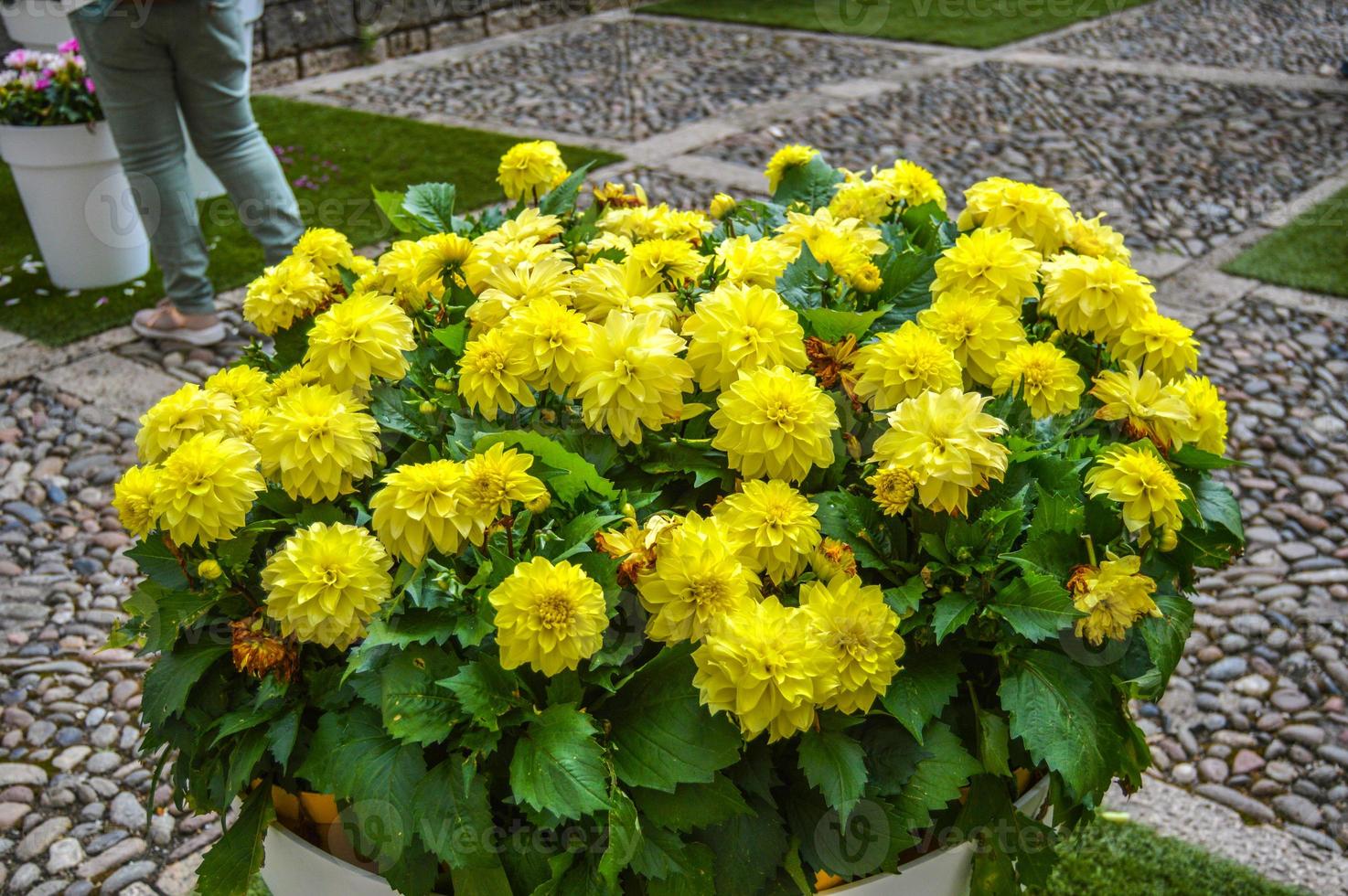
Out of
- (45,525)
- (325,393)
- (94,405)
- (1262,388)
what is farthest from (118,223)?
(1262,388)

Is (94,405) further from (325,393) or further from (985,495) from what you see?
(985,495)

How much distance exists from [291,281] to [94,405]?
2.60 metres

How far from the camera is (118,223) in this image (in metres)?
4.68

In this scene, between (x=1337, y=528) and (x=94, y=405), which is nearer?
(x=1337, y=528)

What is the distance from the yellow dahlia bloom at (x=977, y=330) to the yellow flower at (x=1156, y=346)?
0.16 meters

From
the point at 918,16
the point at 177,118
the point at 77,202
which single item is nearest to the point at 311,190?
the point at 77,202

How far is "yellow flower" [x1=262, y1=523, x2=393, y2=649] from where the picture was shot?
123 centimetres

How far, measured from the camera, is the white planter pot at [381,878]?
4.27 feet

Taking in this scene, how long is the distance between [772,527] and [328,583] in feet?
1.48

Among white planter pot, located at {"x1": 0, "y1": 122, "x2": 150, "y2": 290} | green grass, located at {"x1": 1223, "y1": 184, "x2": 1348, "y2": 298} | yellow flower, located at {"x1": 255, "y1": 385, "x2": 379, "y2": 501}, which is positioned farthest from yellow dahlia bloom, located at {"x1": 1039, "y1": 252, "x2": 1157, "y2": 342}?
white planter pot, located at {"x1": 0, "y1": 122, "x2": 150, "y2": 290}

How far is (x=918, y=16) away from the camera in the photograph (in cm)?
991

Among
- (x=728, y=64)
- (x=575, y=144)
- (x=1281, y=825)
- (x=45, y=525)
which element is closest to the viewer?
(x=1281, y=825)

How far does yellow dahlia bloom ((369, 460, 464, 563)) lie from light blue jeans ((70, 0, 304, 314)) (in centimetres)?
297

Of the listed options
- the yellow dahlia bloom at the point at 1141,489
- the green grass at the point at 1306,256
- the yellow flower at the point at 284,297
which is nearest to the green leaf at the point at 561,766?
the yellow dahlia bloom at the point at 1141,489
